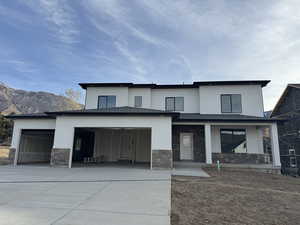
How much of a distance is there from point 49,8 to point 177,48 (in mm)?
9305

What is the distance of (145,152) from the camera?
16.6m

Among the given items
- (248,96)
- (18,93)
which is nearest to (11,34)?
(248,96)

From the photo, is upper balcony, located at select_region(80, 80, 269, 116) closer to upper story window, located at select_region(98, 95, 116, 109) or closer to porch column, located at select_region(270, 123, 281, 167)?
upper story window, located at select_region(98, 95, 116, 109)

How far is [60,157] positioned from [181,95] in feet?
36.5

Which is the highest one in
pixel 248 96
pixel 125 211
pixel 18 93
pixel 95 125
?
pixel 18 93

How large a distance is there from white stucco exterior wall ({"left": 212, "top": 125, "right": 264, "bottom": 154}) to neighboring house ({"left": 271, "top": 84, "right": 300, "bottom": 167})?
163 inches

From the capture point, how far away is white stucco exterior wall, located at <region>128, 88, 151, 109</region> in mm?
16594

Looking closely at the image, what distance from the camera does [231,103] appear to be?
15.6 meters

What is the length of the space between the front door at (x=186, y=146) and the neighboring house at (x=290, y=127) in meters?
9.33

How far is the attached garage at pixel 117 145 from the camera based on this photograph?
1647cm

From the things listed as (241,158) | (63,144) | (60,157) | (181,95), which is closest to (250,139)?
(241,158)

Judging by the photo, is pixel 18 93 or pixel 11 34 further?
pixel 18 93

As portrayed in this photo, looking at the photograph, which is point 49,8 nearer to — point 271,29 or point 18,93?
point 271,29

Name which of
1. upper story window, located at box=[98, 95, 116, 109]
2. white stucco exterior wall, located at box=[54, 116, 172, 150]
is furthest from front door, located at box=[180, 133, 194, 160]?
upper story window, located at box=[98, 95, 116, 109]
